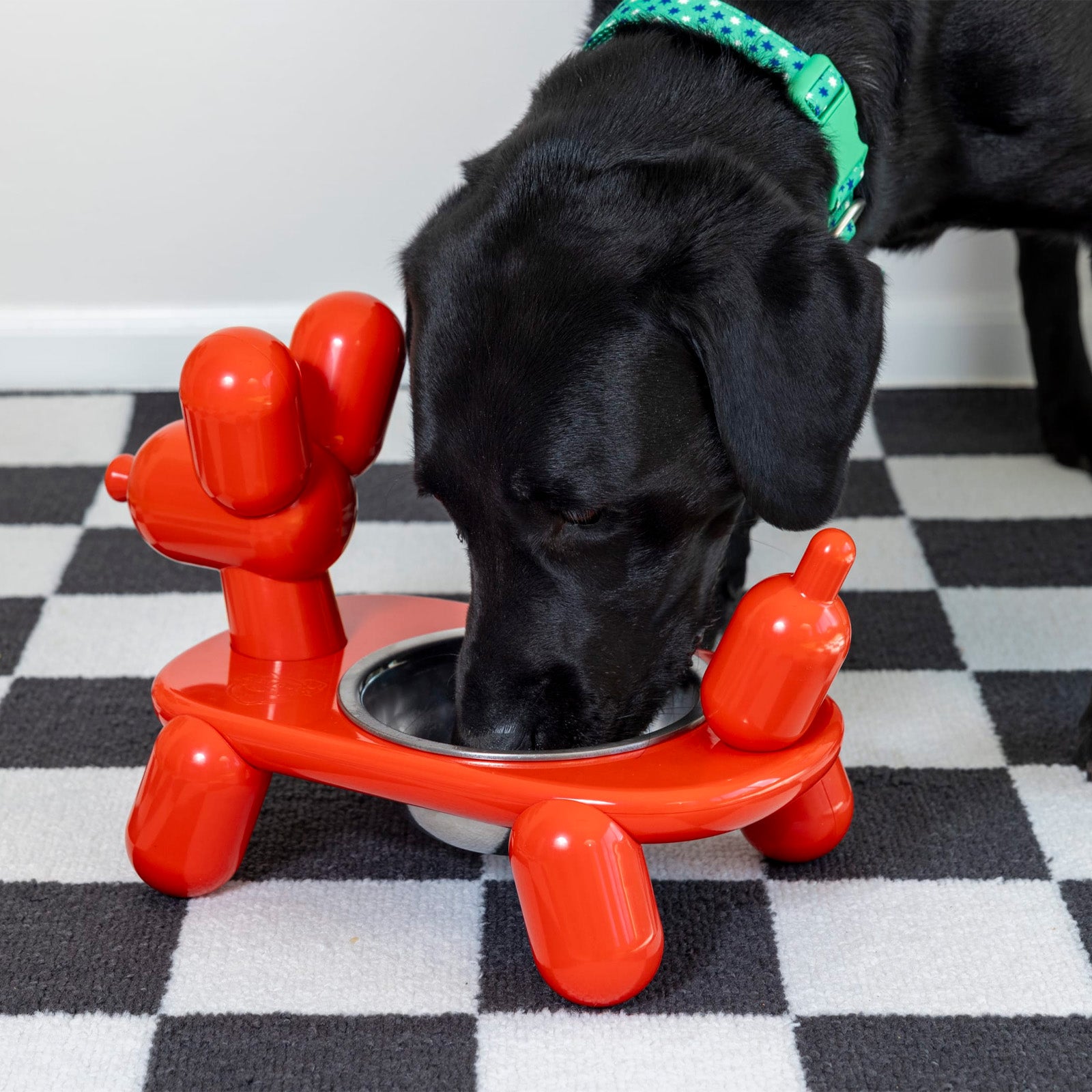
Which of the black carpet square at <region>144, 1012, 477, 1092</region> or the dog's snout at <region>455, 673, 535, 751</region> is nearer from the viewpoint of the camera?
the black carpet square at <region>144, 1012, 477, 1092</region>

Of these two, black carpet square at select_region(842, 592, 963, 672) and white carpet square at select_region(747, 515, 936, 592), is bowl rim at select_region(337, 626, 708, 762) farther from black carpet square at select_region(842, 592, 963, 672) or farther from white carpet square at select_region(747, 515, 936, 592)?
white carpet square at select_region(747, 515, 936, 592)

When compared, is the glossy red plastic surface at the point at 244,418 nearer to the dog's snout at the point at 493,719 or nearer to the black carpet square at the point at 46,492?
the dog's snout at the point at 493,719

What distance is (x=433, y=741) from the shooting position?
3.60 ft

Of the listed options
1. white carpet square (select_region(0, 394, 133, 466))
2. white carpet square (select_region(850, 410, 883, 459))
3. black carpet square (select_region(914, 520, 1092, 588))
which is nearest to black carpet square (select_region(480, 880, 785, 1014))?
black carpet square (select_region(914, 520, 1092, 588))

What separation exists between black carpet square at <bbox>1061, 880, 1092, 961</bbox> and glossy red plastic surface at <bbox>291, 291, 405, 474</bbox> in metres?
0.73

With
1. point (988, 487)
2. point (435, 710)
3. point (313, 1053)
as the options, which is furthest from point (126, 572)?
point (988, 487)

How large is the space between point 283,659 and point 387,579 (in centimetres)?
55

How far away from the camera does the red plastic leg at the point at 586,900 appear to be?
940mm

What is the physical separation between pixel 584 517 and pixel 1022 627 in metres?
0.78

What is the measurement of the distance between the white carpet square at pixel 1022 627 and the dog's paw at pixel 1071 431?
1.34 feet

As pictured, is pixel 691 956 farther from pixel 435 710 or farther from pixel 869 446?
pixel 869 446

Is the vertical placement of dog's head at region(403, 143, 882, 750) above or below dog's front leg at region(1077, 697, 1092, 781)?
above

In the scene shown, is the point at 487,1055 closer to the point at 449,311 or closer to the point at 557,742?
the point at 557,742

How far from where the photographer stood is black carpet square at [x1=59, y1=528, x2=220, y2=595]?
1.66 meters
